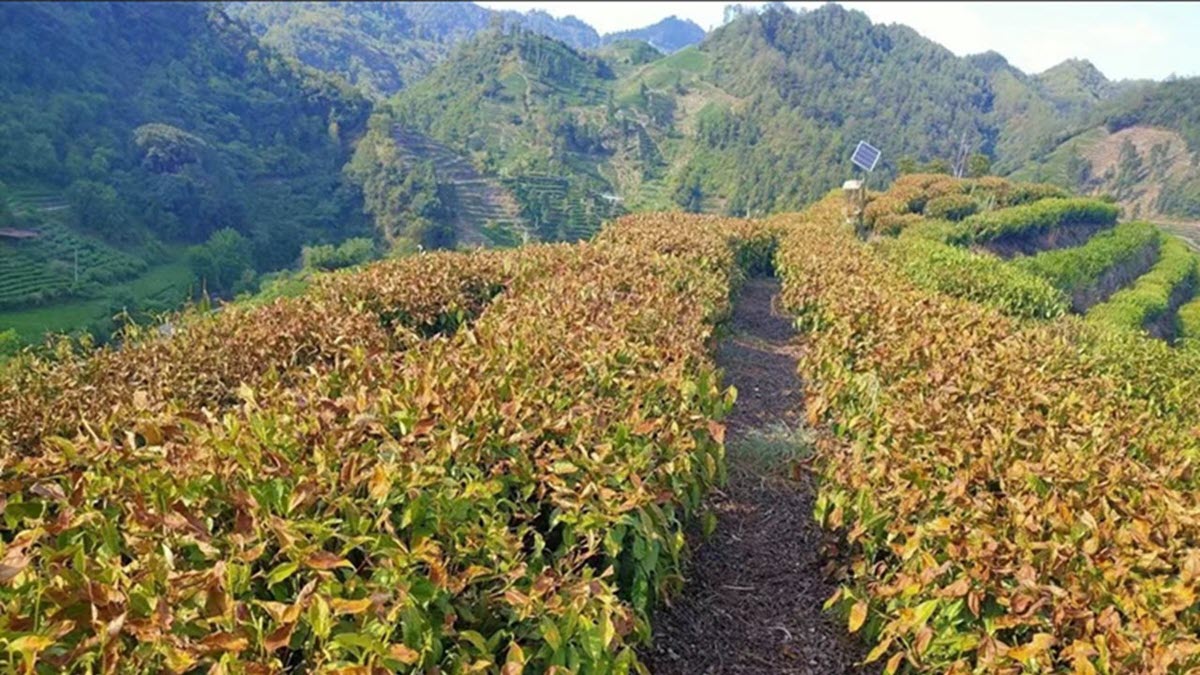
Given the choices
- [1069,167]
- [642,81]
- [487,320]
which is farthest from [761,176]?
[487,320]

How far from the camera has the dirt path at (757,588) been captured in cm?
335

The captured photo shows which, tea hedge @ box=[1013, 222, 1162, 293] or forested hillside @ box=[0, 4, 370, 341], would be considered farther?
forested hillside @ box=[0, 4, 370, 341]

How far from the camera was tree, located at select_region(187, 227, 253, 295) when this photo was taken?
170 feet

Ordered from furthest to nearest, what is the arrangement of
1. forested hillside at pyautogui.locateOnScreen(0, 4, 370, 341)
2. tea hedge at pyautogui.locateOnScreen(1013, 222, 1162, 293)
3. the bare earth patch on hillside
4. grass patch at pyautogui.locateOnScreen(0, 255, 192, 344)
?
the bare earth patch on hillside, forested hillside at pyautogui.locateOnScreen(0, 4, 370, 341), grass patch at pyautogui.locateOnScreen(0, 255, 192, 344), tea hedge at pyautogui.locateOnScreen(1013, 222, 1162, 293)

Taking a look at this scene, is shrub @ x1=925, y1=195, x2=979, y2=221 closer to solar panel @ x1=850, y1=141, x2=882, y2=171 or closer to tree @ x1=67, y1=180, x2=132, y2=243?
solar panel @ x1=850, y1=141, x2=882, y2=171

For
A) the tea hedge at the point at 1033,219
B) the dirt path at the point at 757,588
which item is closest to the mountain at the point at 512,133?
the tea hedge at the point at 1033,219

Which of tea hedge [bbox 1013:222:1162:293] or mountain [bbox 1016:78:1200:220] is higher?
mountain [bbox 1016:78:1200:220]

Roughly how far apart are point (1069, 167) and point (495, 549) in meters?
106

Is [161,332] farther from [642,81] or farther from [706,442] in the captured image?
[642,81]

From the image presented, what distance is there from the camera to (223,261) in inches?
2120

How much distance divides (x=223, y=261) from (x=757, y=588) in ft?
188

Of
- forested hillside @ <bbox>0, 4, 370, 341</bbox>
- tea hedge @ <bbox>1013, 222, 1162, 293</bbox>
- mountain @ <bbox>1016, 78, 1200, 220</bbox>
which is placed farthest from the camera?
mountain @ <bbox>1016, 78, 1200, 220</bbox>

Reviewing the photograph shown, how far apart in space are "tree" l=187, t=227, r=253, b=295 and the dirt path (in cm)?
5233

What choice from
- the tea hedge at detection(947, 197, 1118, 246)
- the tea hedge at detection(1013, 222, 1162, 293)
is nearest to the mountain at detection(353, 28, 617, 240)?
the tea hedge at detection(947, 197, 1118, 246)
